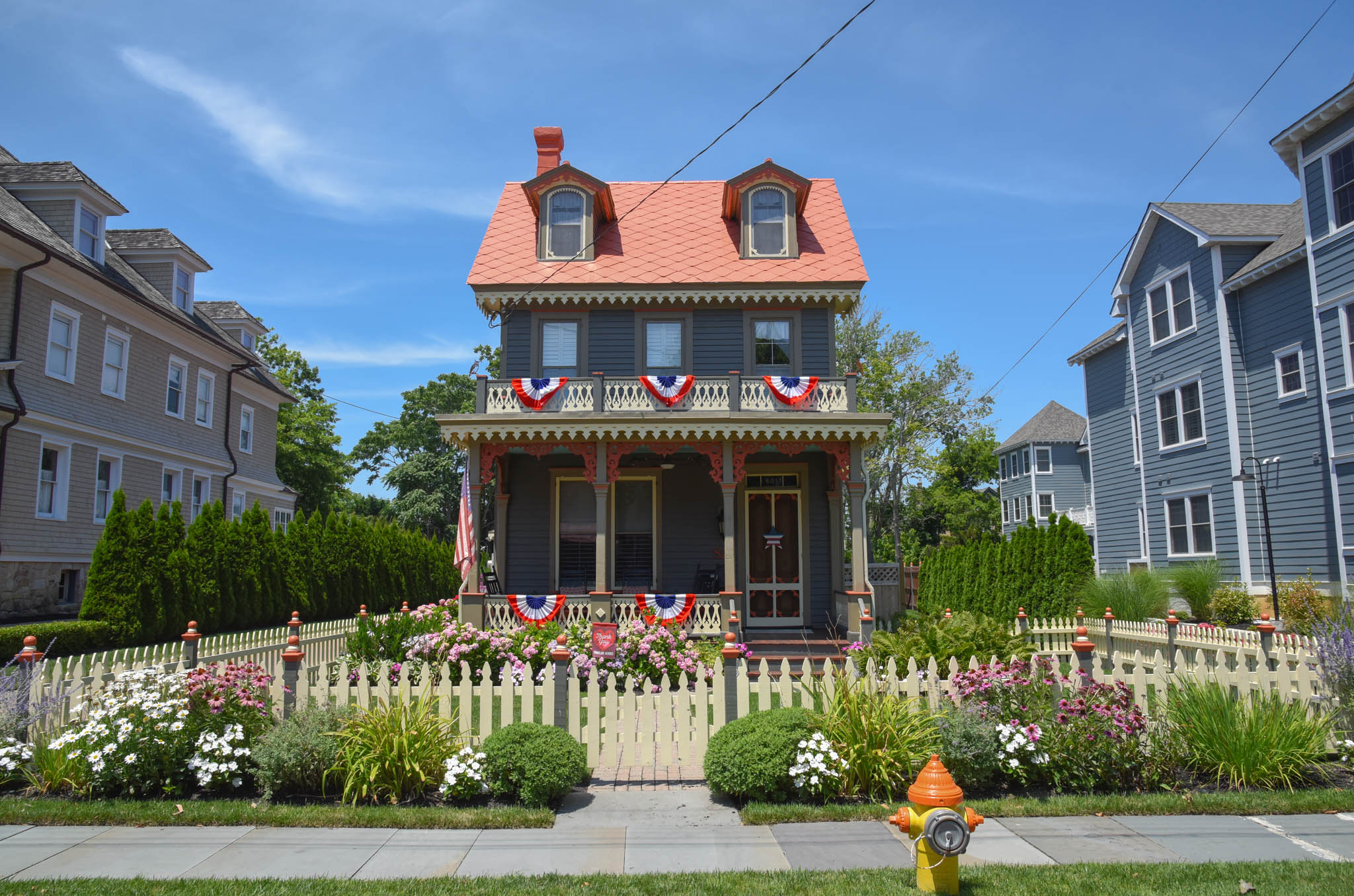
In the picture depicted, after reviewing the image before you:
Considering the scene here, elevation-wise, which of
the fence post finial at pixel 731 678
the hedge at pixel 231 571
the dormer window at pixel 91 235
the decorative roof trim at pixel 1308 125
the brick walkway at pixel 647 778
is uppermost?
the decorative roof trim at pixel 1308 125

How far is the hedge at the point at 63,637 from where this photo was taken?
11992 millimetres

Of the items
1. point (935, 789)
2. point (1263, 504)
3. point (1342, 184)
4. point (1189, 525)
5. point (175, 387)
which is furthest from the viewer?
point (175, 387)

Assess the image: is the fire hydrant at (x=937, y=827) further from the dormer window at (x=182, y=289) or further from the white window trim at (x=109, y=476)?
the dormer window at (x=182, y=289)

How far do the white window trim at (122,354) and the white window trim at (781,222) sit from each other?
51.5ft

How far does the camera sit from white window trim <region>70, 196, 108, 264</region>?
64.1ft

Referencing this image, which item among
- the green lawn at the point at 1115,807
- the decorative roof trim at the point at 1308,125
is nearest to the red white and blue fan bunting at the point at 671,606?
the green lawn at the point at 1115,807

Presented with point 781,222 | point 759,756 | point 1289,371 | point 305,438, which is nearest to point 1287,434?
point 1289,371

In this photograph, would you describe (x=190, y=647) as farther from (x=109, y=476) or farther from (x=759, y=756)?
(x=109, y=476)

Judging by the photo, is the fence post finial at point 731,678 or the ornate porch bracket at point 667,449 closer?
the fence post finial at point 731,678

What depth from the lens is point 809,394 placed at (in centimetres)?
1593

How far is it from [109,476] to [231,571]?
564cm

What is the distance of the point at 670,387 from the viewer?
15.8 meters

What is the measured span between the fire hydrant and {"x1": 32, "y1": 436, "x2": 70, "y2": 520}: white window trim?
19.5m

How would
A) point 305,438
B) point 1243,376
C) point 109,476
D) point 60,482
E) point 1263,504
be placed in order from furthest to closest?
point 305,438 < point 109,476 < point 1243,376 < point 60,482 < point 1263,504
